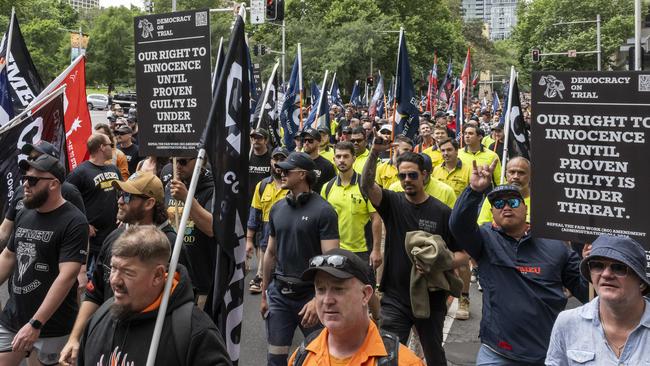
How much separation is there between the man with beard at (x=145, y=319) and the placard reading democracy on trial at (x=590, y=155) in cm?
215

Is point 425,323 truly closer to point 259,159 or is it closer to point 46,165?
point 46,165

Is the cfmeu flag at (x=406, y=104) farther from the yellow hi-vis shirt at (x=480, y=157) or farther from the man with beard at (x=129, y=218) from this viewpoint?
the man with beard at (x=129, y=218)

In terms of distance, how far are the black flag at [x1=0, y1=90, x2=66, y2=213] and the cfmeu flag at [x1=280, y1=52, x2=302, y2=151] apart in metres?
6.77

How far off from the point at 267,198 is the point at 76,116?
7.15 feet

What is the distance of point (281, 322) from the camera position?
5.65 meters

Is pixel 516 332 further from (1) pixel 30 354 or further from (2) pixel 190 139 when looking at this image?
(1) pixel 30 354

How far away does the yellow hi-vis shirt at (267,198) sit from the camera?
821 cm

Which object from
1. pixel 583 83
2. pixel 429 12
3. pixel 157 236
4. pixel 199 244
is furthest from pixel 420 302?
pixel 429 12

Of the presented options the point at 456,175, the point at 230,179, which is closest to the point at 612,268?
the point at 230,179

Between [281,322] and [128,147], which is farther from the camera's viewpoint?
[128,147]

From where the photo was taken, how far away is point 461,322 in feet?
26.8

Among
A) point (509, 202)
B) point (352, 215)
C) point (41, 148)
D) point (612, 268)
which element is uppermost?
point (41, 148)

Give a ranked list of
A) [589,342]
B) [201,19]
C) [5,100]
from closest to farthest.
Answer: [589,342] → [201,19] → [5,100]

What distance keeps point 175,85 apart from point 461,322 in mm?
4454
